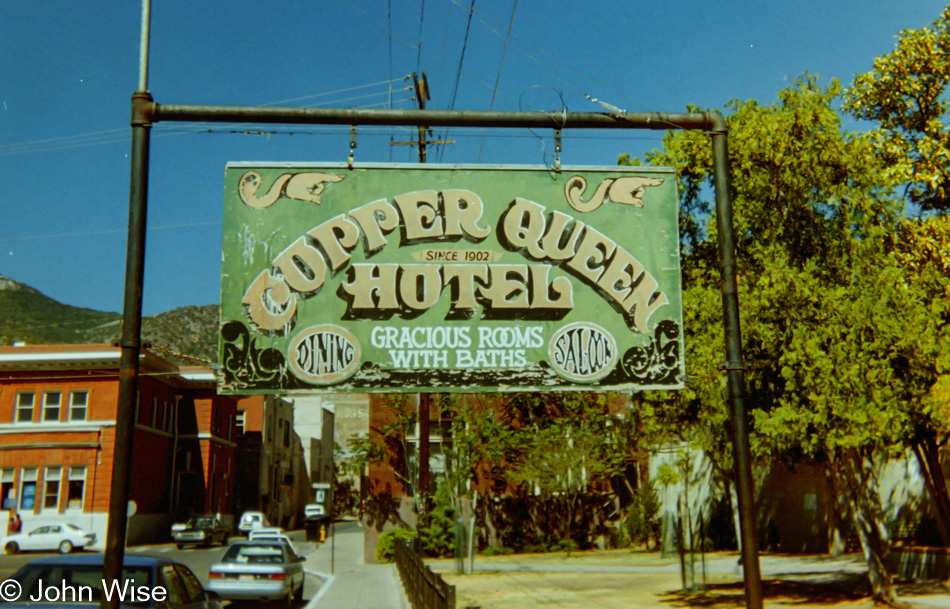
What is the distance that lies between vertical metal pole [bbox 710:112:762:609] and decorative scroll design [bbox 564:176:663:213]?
75 cm

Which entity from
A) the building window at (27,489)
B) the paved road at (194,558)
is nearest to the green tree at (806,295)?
the paved road at (194,558)

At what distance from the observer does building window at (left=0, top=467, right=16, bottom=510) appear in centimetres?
4388

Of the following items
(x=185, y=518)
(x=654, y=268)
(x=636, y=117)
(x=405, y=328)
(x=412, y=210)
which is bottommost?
(x=185, y=518)

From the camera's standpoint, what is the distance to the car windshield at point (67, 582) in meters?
10.6

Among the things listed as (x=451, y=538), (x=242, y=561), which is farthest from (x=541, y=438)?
(x=242, y=561)

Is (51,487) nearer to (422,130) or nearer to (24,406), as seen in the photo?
(24,406)

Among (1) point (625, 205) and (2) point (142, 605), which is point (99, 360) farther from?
(1) point (625, 205)

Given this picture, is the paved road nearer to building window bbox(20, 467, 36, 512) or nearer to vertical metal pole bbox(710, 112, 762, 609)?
building window bbox(20, 467, 36, 512)

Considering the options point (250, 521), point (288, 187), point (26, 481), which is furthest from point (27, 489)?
point (288, 187)

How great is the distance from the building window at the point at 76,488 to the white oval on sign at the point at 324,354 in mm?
42731

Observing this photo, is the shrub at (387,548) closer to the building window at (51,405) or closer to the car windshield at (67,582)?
the building window at (51,405)

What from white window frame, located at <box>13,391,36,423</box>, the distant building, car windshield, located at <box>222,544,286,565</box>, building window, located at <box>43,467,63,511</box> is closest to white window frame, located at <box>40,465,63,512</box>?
building window, located at <box>43,467,63,511</box>

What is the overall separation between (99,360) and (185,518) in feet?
42.3

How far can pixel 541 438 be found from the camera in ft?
122
